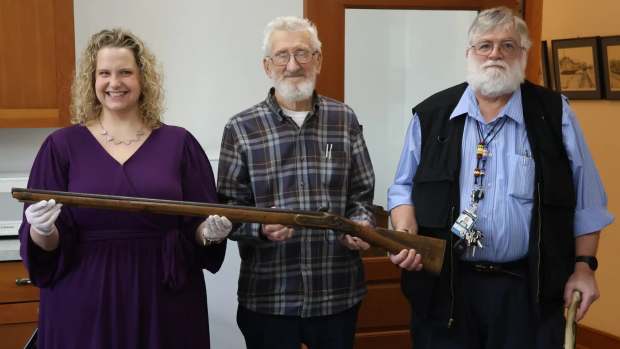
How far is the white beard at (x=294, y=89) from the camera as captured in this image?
6.63ft

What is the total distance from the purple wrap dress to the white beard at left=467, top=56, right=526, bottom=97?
2.95ft

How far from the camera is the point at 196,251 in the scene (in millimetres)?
1868

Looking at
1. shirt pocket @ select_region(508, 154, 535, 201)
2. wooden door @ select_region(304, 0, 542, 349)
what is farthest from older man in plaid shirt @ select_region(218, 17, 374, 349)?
wooden door @ select_region(304, 0, 542, 349)

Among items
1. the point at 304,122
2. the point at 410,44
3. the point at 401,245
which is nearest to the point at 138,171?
the point at 304,122

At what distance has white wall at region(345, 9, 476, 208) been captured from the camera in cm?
282

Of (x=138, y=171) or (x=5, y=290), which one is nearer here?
(x=138, y=171)

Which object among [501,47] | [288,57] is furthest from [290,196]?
[501,47]

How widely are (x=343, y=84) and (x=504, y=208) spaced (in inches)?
43.0

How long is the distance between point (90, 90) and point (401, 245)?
95 cm

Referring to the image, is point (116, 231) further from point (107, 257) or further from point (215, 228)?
point (215, 228)

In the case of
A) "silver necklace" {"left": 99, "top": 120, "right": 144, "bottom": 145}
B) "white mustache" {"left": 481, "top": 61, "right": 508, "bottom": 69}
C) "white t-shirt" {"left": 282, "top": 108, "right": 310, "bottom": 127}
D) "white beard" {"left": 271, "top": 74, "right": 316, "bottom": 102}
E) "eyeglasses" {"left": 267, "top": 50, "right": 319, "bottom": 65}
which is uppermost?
"eyeglasses" {"left": 267, "top": 50, "right": 319, "bottom": 65}

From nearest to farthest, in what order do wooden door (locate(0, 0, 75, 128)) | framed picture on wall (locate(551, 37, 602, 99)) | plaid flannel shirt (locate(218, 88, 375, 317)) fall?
plaid flannel shirt (locate(218, 88, 375, 317)) < wooden door (locate(0, 0, 75, 128)) < framed picture on wall (locate(551, 37, 602, 99))

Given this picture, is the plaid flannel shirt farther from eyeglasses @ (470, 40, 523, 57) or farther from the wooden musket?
eyeglasses @ (470, 40, 523, 57)

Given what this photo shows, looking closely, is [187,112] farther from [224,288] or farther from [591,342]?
[591,342]
